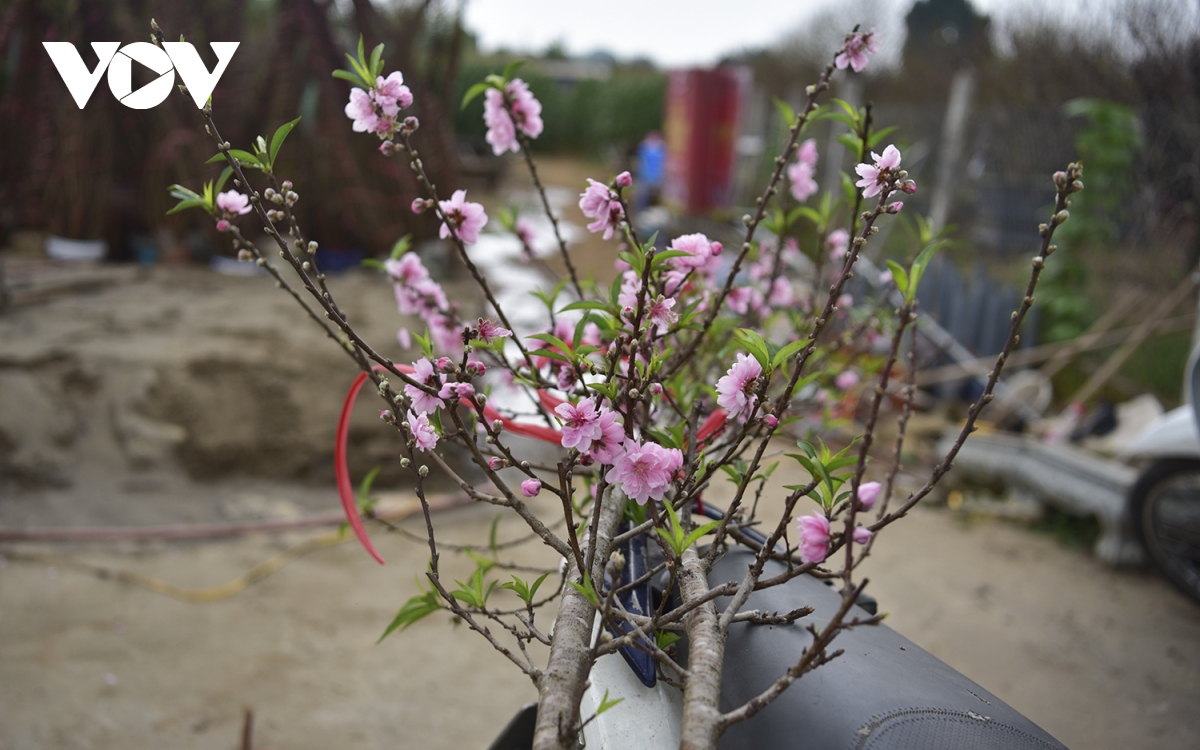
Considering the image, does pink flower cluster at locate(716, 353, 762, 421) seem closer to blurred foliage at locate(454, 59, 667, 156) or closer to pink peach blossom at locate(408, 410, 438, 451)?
pink peach blossom at locate(408, 410, 438, 451)

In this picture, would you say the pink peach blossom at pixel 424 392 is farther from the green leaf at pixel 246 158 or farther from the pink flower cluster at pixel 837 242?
the pink flower cluster at pixel 837 242

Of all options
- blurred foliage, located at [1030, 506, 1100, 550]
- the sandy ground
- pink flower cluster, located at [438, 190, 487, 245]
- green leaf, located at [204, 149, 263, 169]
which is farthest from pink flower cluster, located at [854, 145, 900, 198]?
blurred foliage, located at [1030, 506, 1100, 550]

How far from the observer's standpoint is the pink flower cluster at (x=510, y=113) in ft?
5.03

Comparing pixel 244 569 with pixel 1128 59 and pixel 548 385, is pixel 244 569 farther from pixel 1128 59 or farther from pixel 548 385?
pixel 1128 59

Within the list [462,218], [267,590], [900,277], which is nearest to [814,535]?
[900,277]

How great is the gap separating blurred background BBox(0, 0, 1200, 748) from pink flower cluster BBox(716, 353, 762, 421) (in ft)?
1.85

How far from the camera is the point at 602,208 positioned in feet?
4.29

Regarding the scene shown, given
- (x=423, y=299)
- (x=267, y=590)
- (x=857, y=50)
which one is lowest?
(x=267, y=590)

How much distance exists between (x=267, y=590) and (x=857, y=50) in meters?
3.00

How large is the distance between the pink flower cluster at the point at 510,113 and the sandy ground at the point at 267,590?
1.90 m

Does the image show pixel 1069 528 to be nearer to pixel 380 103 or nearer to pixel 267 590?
pixel 267 590

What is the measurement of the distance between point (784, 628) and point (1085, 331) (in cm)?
597

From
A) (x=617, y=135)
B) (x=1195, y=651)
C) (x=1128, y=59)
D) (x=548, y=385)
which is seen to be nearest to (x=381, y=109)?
(x=548, y=385)

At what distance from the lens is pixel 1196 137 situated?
239 inches
